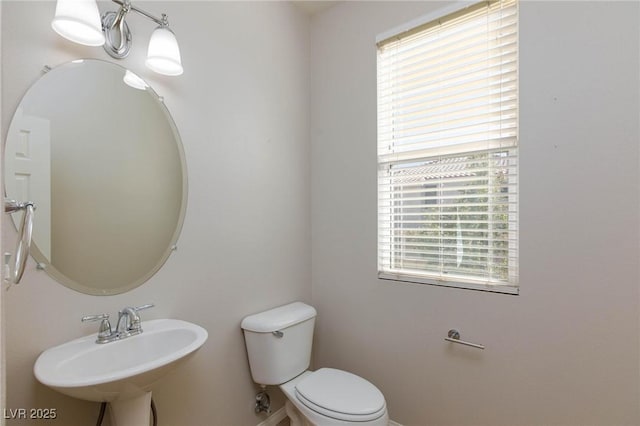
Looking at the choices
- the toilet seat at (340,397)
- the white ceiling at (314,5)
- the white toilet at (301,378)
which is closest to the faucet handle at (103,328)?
the white toilet at (301,378)

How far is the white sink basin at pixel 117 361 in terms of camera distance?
3.12ft

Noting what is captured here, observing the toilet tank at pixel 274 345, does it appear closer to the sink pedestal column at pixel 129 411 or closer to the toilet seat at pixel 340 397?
the toilet seat at pixel 340 397

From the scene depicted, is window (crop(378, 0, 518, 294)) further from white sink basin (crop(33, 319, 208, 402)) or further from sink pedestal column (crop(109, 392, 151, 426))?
sink pedestal column (crop(109, 392, 151, 426))

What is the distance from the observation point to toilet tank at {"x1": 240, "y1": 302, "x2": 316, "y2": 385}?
5.47 ft

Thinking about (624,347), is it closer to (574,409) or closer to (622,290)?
(622,290)

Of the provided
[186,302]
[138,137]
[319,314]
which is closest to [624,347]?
[319,314]

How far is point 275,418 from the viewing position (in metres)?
1.92

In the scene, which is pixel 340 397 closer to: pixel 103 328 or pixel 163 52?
pixel 103 328

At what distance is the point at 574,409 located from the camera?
52.5 inches

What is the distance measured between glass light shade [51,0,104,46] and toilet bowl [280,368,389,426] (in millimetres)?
1657

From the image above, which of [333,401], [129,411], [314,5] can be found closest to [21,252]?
[129,411]

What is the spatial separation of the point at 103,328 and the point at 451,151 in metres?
1.66

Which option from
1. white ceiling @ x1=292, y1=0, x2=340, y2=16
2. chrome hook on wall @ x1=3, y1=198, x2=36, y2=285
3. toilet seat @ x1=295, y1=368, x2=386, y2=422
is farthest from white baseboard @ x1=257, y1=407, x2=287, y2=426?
white ceiling @ x1=292, y1=0, x2=340, y2=16

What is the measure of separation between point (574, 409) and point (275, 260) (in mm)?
1508
